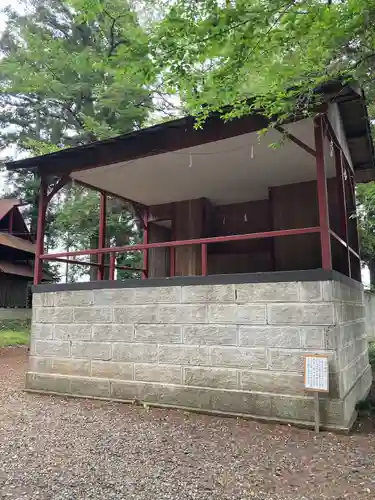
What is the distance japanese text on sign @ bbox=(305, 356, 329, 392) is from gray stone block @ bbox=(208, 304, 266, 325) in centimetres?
76

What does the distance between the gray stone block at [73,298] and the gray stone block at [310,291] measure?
3237 millimetres

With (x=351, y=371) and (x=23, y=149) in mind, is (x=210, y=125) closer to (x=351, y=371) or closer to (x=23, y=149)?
(x=351, y=371)

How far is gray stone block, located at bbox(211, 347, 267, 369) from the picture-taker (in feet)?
16.6

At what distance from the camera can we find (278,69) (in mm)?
4379

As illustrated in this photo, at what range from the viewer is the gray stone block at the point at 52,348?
649 centimetres

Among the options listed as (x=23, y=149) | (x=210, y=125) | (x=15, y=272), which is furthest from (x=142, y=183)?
(x=23, y=149)

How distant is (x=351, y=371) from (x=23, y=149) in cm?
1889

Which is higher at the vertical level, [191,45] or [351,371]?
[191,45]

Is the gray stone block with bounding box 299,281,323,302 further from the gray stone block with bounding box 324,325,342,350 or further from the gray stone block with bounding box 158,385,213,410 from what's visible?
the gray stone block with bounding box 158,385,213,410

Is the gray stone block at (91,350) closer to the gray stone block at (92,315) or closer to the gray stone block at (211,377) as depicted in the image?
the gray stone block at (92,315)

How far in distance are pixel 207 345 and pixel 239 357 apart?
46 centimetres

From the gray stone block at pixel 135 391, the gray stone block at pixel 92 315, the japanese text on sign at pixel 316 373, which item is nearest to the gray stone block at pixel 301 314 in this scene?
the japanese text on sign at pixel 316 373

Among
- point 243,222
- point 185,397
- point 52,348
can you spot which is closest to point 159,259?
point 243,222

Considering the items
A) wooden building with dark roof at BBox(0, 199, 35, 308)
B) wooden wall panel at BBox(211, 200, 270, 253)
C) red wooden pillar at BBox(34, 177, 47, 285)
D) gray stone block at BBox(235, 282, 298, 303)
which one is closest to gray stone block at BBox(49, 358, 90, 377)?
red wooden pillar at BBox(34, 177, 47, 285)
